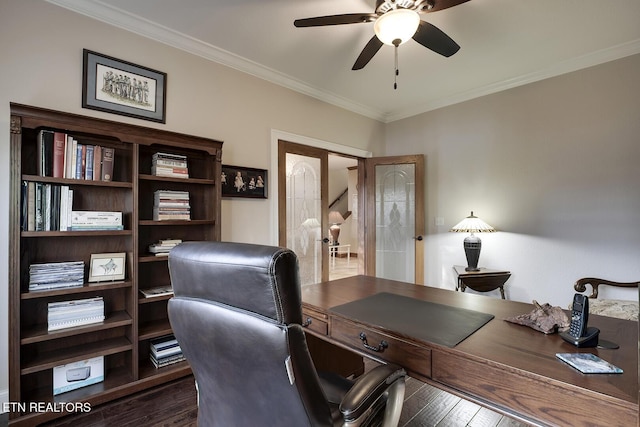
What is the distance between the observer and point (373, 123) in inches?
166

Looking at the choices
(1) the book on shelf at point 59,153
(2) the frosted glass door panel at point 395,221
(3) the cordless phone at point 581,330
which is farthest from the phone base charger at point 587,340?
(2) the frosted glass door panel at point 395,221

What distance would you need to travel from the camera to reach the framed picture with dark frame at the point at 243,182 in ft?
8.85

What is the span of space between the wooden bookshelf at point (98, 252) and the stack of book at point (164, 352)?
41mm

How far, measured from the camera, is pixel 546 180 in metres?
3.00

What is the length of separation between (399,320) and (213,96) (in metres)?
2.45

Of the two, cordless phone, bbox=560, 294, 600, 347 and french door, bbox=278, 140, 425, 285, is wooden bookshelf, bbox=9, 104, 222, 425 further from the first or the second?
cordless phone, bbox=560, 294, 600, 347

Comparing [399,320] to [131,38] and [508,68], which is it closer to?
[131,38]

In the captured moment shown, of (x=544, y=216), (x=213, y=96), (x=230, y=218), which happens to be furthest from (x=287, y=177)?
(x=544, y=216)

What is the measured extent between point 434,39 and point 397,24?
418mm

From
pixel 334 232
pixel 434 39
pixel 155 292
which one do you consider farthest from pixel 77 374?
pixel 334 232

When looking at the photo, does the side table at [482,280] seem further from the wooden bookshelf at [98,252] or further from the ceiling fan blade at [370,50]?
the wooden bookshelf at [98,252]

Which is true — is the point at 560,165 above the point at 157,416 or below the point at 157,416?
above

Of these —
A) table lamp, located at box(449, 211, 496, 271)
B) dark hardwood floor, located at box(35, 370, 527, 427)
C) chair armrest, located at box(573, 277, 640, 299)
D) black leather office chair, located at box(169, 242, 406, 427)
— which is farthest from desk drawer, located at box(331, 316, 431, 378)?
table lamp, located at box(449, 211, 496, 271)

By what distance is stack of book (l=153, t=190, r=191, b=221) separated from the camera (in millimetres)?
2166
